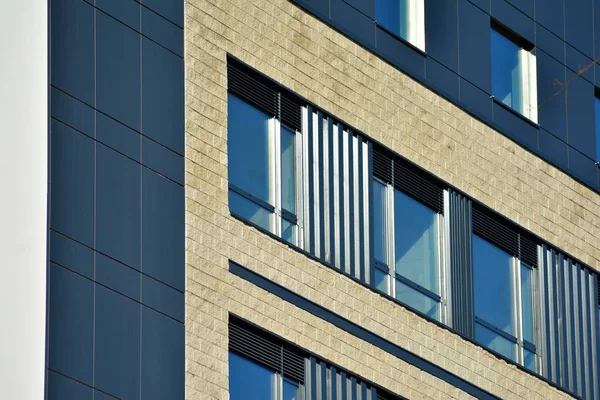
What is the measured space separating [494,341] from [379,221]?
3.69 meters

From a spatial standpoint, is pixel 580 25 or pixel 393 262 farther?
pixel 580 25

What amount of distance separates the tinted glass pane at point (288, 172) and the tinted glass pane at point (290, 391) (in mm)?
2952

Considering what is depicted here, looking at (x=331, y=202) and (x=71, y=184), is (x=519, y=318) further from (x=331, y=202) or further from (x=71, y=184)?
(x=71, y=184)

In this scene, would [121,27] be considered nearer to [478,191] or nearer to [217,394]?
[217,394]

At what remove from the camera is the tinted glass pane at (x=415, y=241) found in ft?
126

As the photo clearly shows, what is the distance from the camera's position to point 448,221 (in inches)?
1560

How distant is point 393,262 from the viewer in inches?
1500

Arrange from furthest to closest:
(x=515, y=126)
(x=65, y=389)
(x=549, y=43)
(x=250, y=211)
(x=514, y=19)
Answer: (x=549, y=43)
(x=514, y=19)
(x=515, y=126)
(x=250, y=211)
(x=65, y=389)

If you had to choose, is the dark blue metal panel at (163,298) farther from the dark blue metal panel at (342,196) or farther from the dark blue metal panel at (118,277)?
the dark blue metal panel at (342,196)

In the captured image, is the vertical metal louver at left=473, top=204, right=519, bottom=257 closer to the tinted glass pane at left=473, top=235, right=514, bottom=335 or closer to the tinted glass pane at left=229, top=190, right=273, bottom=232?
the tinted glass pane at left=473, top=235, right=514, bottom=335

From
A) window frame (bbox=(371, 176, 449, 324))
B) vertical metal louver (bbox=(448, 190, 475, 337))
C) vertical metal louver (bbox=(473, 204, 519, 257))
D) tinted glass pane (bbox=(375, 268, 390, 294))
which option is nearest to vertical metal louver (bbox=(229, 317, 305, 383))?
window frame (bbox=(371, 176, 449, 324))

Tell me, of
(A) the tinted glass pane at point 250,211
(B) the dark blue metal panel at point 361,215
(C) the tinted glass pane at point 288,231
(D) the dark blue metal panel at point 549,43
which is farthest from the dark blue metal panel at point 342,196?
(D) the dark blue metal panel at point 549,43

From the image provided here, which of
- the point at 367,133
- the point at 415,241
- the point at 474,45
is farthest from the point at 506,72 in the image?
the point at 367,133

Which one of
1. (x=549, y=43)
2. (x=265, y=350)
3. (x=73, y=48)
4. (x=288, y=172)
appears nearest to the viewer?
(x=73, y=48)
